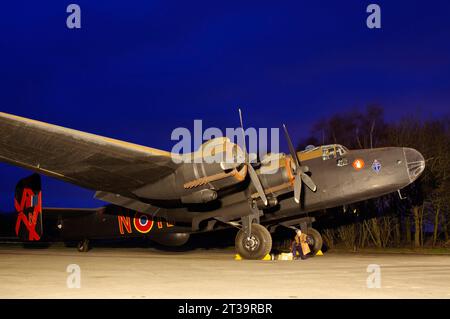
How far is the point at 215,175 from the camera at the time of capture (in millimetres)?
14070

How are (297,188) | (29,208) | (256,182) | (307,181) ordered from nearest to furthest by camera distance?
1. (256,182)
2. (297,188)
3. (307,181)
4. (29,208)

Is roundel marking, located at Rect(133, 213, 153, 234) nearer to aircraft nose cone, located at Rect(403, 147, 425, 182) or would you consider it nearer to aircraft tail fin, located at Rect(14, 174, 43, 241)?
aircraft tail fin, located at Rect(14, 174, 43, 241)

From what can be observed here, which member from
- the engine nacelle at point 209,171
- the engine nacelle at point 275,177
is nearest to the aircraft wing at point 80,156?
the engine nacelle at point 209,171

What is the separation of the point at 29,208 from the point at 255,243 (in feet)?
33.5

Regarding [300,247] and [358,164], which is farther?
[300,247]

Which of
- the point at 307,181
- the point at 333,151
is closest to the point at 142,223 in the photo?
the point at 307,181

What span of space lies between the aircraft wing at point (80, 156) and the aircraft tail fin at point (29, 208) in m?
5.35

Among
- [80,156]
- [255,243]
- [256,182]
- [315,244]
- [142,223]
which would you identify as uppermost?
[80,156]

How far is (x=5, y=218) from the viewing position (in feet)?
224

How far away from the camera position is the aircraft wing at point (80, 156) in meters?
12.5

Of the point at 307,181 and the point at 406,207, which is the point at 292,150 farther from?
the point at 406,207

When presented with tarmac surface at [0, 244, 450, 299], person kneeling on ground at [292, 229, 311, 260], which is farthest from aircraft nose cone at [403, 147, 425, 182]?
tarmac surface at [0, 244, 450, 299]

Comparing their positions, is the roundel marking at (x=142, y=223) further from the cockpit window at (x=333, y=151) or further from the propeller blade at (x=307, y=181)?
the cockpit window at (x=333, y=151)
